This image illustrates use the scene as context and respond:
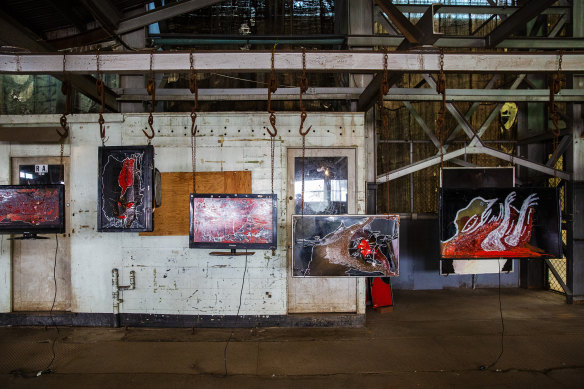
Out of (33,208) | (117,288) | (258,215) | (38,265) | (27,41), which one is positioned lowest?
(117,288)

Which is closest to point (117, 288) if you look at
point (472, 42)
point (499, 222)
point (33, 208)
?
point (33, 208)

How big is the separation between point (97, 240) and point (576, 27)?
10.5 metres

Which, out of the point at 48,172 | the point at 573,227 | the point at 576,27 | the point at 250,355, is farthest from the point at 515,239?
the point at 48,172

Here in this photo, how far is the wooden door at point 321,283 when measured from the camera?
5.45 m

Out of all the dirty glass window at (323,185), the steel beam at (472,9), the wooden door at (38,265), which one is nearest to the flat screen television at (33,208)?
the wooden door at (38,265)

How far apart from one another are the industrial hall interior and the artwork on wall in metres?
0.03

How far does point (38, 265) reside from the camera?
5641mm

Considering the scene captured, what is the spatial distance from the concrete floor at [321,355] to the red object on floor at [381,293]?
360 millimetres

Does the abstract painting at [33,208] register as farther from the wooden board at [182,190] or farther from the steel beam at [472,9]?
the steel beam at [472,9]

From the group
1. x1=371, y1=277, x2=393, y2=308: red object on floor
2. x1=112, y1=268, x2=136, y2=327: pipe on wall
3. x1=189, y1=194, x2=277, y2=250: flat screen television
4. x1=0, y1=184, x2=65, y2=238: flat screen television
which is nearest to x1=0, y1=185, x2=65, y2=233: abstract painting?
x1=0, y1=184, x2=65, y2=238: flat screen television

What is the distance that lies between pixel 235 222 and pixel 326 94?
295cm

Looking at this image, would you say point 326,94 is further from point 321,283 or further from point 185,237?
point 185,237

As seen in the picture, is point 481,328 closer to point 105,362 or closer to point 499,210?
point 499,210

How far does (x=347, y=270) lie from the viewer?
14.9 ft
